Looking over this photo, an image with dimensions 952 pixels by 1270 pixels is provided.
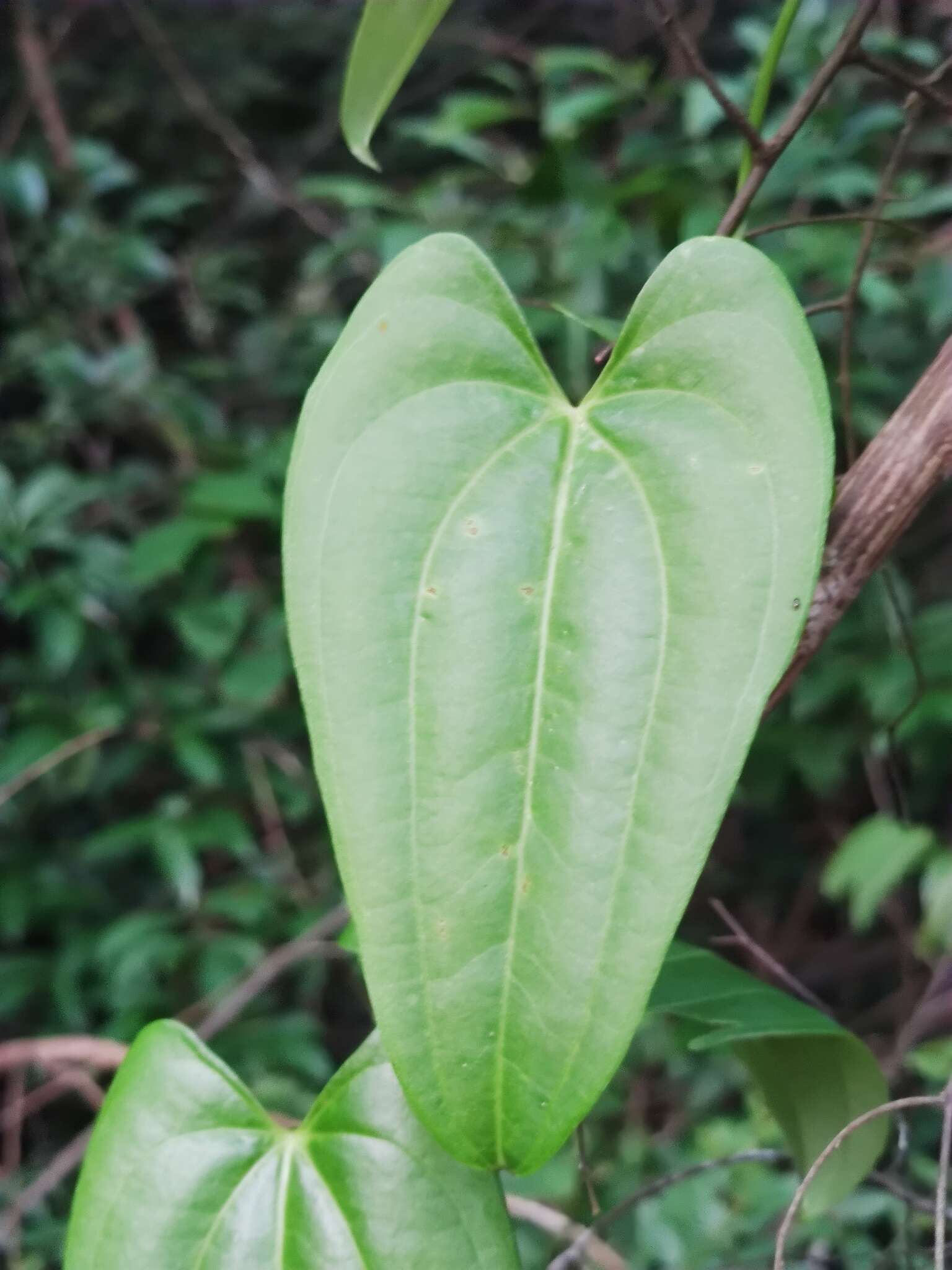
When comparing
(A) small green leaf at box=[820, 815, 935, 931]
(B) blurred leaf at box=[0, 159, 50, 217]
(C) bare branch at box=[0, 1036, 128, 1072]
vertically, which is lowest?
(C) bare branch at box=[0, 1036, 128, 1072]

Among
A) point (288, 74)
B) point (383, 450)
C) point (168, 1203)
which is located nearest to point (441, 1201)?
point (168, 1203)

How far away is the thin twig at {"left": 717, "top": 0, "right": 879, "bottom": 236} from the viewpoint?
325 mm

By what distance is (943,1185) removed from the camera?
0.29m

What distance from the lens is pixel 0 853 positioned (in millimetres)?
881

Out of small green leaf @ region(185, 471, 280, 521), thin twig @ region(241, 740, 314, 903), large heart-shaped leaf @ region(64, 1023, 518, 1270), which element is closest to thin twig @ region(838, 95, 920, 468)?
large heart-shaped leaf @ region(64, 1023, 518, 1270)

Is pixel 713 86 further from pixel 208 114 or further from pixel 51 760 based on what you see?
pixel 208 114

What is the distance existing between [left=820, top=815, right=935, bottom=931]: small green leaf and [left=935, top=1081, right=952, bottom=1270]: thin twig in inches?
14.2

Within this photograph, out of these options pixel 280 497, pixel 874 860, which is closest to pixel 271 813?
pixel 280 497

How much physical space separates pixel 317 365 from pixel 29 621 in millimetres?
360

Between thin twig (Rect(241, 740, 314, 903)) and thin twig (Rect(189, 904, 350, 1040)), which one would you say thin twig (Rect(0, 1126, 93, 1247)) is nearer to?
thin twig (Rect(189, 904, 350, 1040))

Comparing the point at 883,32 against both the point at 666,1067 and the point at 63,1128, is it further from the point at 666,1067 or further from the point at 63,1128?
the point at 63,1128

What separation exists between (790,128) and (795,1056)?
0.33 meters

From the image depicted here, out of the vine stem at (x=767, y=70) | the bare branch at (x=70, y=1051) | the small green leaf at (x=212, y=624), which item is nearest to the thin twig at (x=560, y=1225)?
the bare branch at (x=70, y=1051)

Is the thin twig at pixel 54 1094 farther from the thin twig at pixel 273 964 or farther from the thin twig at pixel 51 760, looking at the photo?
the thin twig at pixel 51 760
